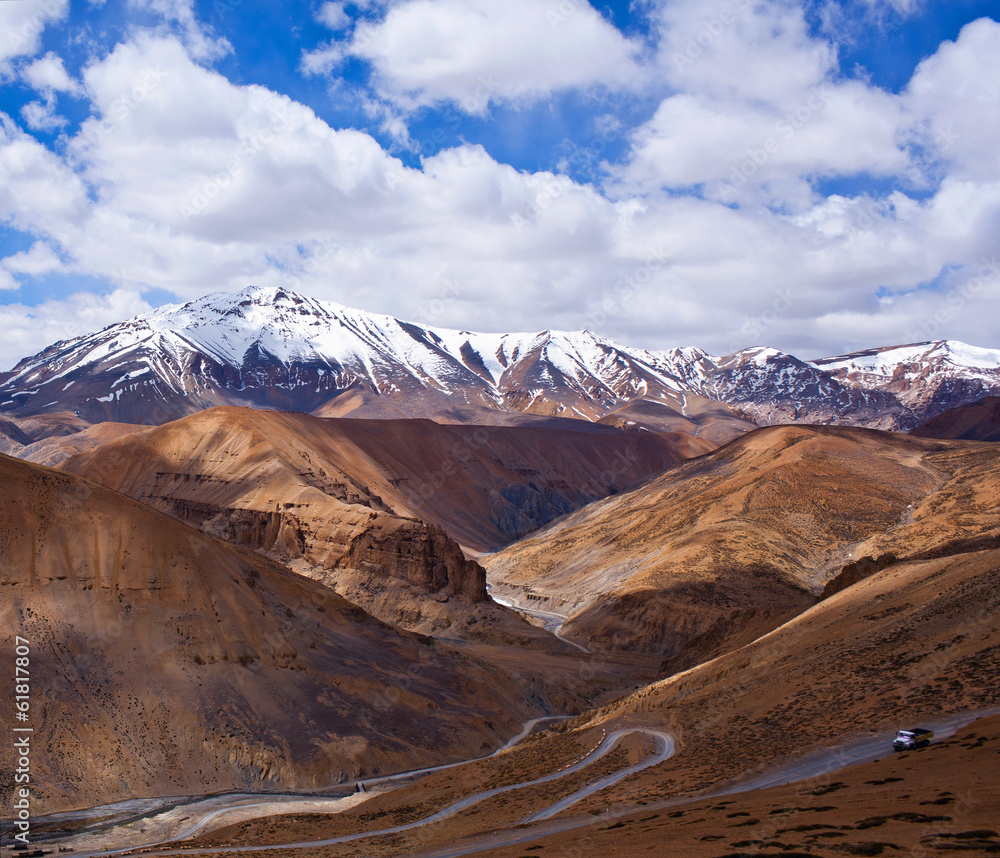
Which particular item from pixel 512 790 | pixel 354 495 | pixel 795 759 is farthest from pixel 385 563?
pixel 795 759

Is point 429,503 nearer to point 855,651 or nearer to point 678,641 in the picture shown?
point 678,641

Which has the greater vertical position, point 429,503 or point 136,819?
point 429,503

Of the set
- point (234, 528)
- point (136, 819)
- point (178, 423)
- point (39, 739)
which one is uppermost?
point (178, 423)

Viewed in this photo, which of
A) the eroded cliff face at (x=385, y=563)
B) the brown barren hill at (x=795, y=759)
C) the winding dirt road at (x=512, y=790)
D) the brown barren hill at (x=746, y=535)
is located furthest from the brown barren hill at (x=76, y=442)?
the brown barren hill at (x=795, y=759)

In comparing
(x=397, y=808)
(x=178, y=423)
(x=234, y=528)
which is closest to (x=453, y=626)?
(x=234, y=528)

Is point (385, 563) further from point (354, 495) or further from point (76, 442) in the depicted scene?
point (76, 442)

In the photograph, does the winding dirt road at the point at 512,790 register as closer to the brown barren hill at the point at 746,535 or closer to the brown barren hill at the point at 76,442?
the brown barren hill at the point at 746,535
